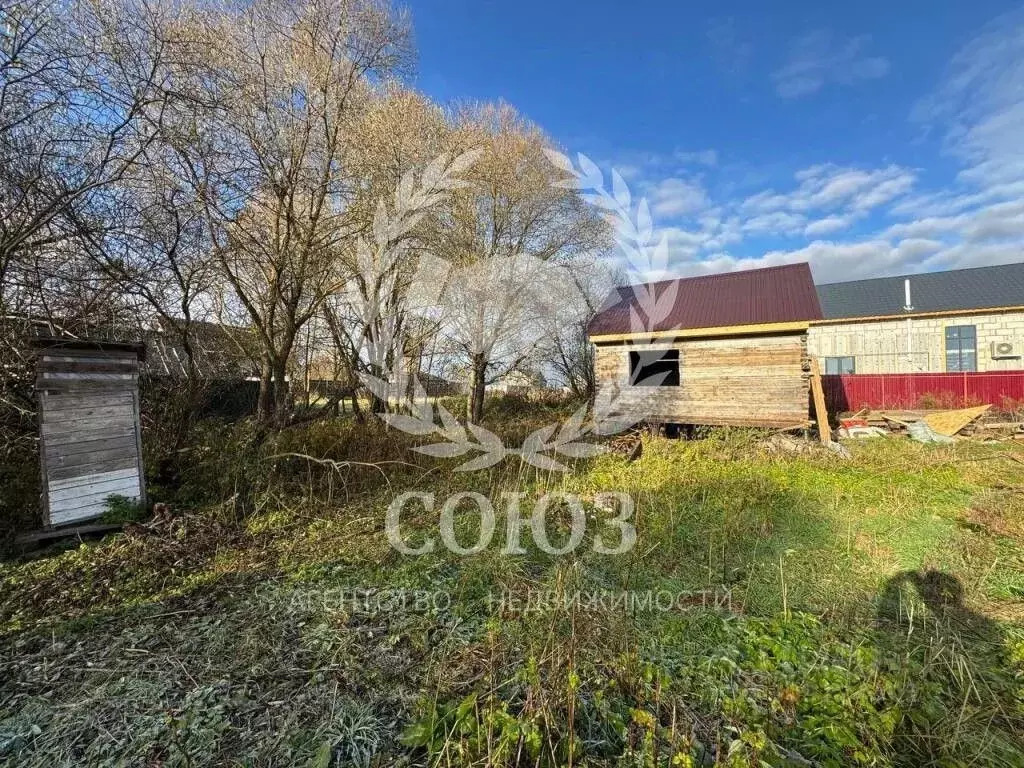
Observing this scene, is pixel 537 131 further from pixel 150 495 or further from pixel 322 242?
pixel 150 495

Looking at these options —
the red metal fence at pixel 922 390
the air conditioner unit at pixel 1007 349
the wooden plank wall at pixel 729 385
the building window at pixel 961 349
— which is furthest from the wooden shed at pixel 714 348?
the air conditioner unit at pixel 1007 349

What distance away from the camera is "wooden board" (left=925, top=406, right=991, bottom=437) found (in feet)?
32.3

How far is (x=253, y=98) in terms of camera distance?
6.07 metres

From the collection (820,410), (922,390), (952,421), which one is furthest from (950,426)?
(922,390)

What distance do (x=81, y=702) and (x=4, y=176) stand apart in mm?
4827

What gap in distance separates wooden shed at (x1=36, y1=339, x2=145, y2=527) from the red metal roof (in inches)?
361

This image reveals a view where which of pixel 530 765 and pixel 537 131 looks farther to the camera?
pixel 537 131

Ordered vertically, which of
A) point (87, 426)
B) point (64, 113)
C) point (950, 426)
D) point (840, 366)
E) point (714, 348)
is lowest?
point (950, 426)

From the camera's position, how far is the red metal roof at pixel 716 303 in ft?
30.8

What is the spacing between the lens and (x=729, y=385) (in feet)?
32.6

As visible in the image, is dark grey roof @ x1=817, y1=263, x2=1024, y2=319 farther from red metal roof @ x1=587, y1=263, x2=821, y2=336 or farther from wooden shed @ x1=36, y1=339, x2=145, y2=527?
wooden shed @ x1=36, y1=339, x2=145, y2=527

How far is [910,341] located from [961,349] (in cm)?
148

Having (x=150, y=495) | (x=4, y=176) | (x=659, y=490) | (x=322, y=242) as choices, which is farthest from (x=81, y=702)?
(x=322, y=242)

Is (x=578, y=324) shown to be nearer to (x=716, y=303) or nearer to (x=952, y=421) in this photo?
(x=716, y=303)
